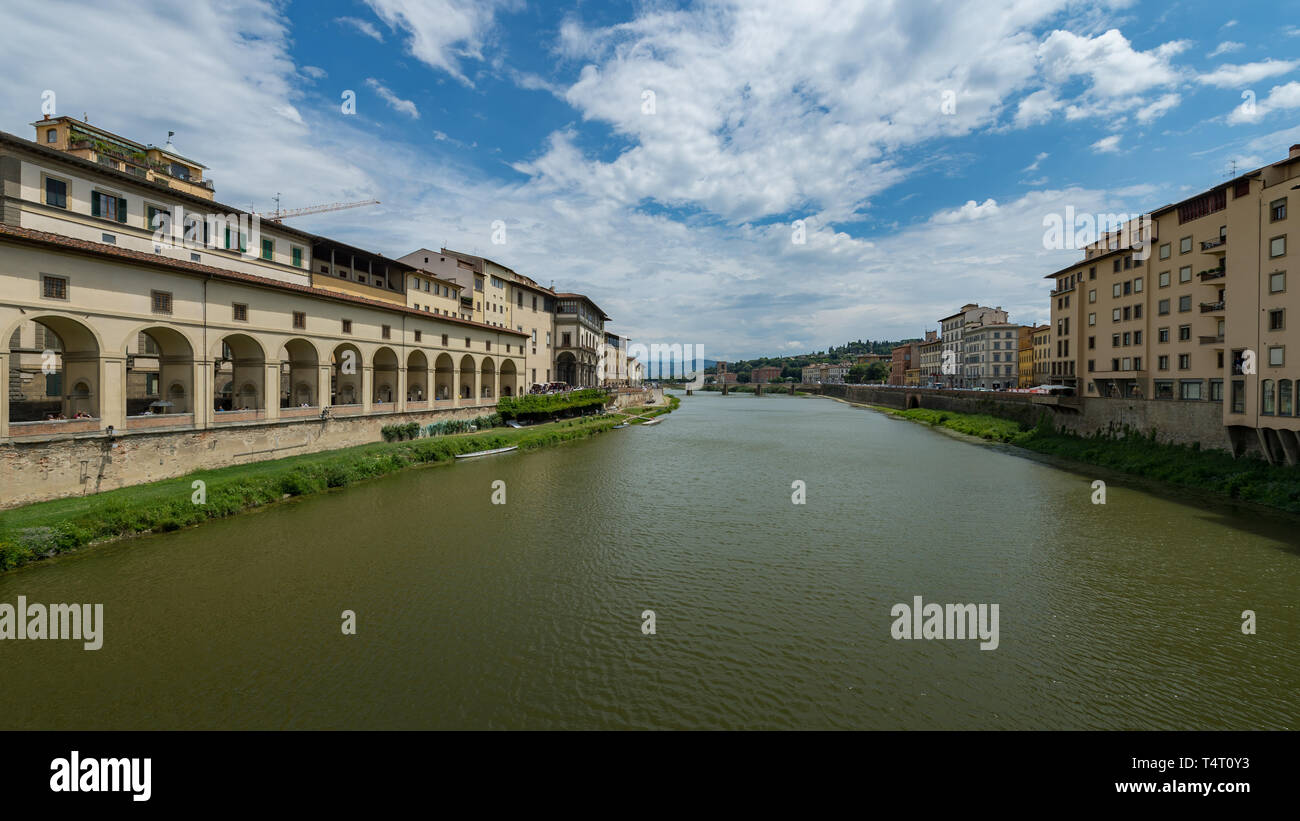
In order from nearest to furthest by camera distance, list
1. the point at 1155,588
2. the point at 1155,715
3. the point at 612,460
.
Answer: the point at 1155,715, the point at 1155,588, the point at 612,460

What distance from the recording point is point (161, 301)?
2195cm

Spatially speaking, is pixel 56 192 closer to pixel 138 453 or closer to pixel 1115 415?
pixel 138 453

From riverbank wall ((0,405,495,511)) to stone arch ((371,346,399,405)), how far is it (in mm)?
7392

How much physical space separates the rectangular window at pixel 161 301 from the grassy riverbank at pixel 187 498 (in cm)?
712

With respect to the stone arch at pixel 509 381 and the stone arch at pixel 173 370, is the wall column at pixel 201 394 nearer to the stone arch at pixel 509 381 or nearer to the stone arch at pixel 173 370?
the stone arch at pixel 173 370

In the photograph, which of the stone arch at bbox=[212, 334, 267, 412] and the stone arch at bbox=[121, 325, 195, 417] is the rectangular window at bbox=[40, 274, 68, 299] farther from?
the stone arch at bbox=[212, 334, 267, 412]

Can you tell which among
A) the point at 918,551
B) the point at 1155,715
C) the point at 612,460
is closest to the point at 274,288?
the point at 612,460

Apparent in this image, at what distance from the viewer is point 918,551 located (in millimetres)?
16031

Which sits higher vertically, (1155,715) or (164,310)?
(164,310)

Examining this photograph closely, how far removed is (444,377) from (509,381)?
35.2 feet

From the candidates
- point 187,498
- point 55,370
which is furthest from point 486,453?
point 55,370

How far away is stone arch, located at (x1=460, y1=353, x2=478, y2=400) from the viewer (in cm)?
4481
